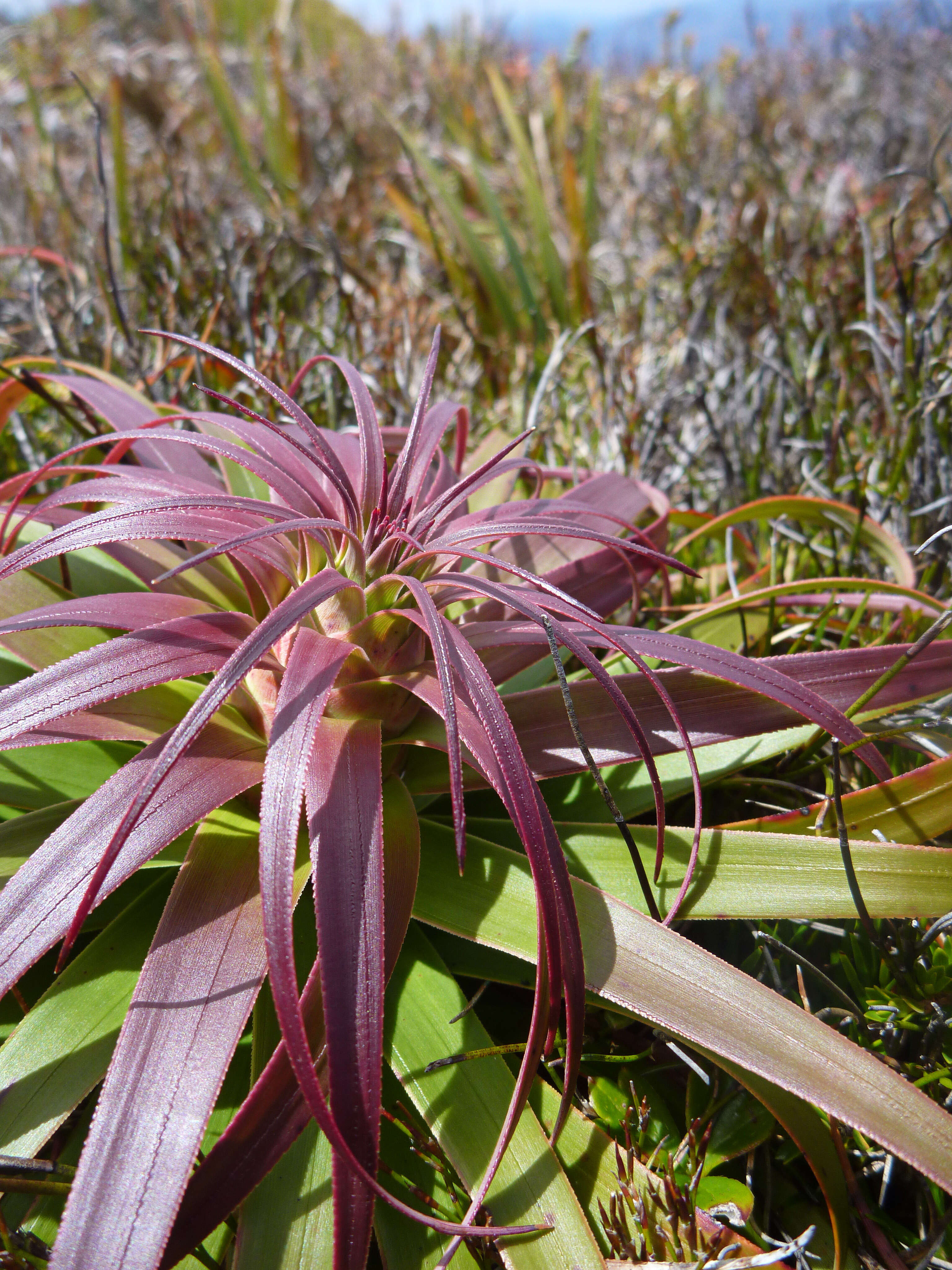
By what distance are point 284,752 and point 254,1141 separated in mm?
299

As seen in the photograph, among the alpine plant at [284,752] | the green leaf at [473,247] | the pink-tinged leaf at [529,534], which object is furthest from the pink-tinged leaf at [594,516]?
the green leaf at [473,247]

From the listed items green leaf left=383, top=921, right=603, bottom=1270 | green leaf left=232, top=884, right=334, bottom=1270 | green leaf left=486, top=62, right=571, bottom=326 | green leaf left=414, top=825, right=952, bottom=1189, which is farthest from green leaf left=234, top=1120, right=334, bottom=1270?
green leaf left=486, top=62, right=571, bottom=326

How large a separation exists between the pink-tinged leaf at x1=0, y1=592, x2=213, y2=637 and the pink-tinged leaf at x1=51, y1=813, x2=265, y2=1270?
234 mm

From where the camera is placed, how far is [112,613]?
0.86 m

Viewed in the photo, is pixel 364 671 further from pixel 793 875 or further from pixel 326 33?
pixel 326 33

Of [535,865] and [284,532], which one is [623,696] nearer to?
[535,865]

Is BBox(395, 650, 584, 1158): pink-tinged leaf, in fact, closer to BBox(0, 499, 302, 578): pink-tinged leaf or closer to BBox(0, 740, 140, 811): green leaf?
BBox(0, 499, 302, 578): pink-tinged leaf

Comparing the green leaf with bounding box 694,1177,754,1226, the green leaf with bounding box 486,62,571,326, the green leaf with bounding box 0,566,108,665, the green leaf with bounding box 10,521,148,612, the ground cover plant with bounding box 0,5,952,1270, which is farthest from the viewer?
the green leaf with bounding box 486,62,571,326

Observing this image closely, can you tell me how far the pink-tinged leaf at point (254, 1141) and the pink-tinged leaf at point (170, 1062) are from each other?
0.02 m

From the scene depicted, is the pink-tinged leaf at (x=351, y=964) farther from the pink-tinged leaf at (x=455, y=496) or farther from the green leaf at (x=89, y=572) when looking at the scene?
the green leaf at (x=89, y=572)

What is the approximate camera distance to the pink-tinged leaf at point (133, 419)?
1.16m

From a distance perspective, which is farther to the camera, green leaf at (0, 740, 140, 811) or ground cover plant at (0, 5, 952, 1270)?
green leaf at (0, 740, 140, 811)

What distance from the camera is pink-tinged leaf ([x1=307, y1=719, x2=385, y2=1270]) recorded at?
60 cm

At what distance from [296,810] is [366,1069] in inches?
7.7
